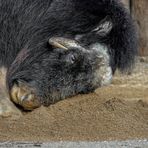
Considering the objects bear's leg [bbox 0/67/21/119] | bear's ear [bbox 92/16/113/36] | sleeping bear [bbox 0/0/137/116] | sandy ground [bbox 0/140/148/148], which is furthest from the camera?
bear's ear [bbox 92/16/113/36]

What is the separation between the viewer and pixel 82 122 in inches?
221

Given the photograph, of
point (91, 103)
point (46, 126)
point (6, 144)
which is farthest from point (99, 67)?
point (6, 144)

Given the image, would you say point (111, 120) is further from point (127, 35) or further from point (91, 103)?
point (127, 35)

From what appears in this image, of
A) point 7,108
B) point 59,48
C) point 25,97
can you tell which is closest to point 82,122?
point 25,97

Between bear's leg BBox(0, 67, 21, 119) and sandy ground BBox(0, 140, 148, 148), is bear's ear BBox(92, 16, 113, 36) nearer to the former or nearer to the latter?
bear's leg BBox(0, 67, 21, 119)

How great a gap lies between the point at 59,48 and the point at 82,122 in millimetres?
751

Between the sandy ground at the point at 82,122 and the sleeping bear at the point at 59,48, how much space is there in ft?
→ 0.39

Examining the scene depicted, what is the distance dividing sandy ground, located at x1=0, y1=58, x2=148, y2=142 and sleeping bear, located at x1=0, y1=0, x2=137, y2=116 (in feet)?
0.39

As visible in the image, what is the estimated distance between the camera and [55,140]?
5109 millimetres

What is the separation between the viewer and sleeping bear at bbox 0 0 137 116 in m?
5.88

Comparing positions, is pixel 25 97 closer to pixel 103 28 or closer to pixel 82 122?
pixel 82 122

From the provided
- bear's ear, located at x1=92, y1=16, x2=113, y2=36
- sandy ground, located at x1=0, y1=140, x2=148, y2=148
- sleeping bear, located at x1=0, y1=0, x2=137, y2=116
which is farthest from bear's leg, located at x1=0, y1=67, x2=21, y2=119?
bear's ear, located at x1=92, y1=16, x2=113, y2=36

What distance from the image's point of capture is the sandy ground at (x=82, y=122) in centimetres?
526

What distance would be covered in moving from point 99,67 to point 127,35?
0.49m
